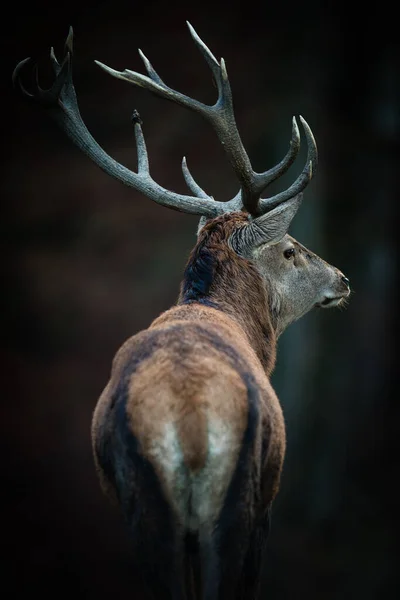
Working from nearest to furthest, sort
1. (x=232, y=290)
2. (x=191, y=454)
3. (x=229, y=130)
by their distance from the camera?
1. (x=191, y=454)
2. (x=232, y=290)
3. (x=229, y=130)

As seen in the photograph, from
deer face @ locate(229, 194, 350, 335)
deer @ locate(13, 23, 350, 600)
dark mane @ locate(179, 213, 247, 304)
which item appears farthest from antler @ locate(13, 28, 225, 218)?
deer @ locate(13, 23, 350, 600)

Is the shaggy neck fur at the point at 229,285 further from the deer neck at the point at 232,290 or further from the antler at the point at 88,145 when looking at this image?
the antler at the point at 88,145

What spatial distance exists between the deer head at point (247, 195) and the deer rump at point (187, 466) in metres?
1.26

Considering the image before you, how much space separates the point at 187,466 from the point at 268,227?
1607 mm

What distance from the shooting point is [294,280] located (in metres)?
4.35

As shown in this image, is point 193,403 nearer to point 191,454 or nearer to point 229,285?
point 191,454

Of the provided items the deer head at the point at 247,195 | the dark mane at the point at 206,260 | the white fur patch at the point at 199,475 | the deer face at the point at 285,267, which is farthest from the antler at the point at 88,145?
the white fur patch at the point at 199,475

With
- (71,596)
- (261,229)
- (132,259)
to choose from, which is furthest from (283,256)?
(71,596)

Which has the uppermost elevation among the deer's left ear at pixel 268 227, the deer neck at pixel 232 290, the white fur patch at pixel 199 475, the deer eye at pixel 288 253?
the deer's left ear at pixel 268 227

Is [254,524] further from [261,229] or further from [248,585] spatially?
[261,229]

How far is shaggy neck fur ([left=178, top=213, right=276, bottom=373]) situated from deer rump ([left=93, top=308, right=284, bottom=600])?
0.97 metres

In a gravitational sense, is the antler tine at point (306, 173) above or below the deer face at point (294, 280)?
above

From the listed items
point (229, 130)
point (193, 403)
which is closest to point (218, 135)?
point (229, 130)

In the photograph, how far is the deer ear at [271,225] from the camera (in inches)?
159
